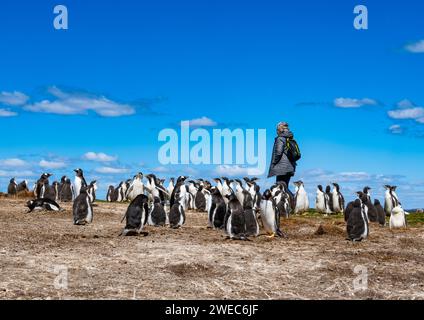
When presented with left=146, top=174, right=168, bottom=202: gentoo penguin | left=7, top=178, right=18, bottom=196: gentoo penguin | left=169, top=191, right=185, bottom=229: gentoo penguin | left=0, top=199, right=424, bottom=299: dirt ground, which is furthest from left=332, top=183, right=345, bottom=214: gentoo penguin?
left=7, top=178, right=18, bottom=196: gentoo penguin

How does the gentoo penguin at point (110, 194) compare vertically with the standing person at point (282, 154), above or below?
below

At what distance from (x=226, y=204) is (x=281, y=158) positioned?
632 cm

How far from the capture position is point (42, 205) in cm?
2162

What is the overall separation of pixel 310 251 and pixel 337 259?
1.00 meters

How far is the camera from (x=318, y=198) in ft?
91.1

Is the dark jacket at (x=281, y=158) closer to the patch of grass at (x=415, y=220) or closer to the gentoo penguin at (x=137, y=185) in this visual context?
the patch of grass at (x=415, y=220)

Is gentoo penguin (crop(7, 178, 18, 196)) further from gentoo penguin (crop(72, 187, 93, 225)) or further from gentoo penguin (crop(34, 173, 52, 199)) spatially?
gentoo penguin (crop(72, 187, 93, 225))

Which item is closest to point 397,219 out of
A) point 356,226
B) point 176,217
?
point 356,226

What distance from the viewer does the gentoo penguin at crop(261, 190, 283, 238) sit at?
15703 millimetres

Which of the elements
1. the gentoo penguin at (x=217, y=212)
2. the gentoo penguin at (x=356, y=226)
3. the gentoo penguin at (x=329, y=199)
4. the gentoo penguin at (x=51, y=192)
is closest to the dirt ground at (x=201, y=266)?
the gentoo penguin at (x=356, y=226)

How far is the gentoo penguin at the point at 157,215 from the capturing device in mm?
17953

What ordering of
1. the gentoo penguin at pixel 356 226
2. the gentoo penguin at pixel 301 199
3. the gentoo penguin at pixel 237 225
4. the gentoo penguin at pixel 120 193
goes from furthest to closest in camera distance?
the gentoo penguin at pixel 120 193, the gentoo penguin at pixel 301 199, the gentoo penguin at pixel 356 226, the gentoo penguin at pixel 237 225

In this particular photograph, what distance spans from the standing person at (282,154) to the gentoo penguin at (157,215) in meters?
7.42

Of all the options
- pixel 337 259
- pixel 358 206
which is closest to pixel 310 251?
pixel 337 259
